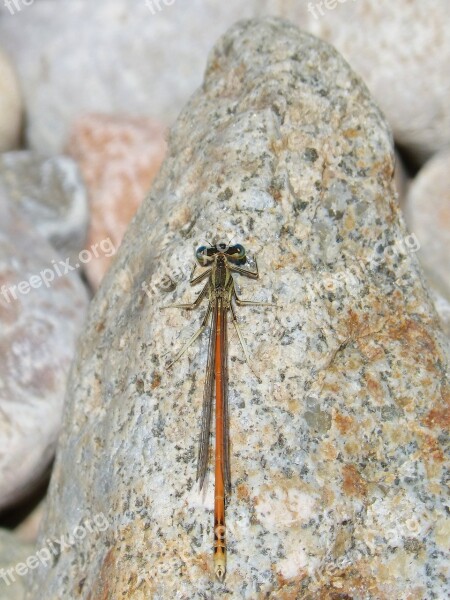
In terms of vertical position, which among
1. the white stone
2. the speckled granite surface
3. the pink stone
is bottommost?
the speckled granite surface

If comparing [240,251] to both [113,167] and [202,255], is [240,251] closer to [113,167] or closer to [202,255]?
[202,255]

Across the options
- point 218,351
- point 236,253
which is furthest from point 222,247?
point 218,351

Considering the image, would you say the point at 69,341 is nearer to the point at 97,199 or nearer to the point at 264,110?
the point at 97,199

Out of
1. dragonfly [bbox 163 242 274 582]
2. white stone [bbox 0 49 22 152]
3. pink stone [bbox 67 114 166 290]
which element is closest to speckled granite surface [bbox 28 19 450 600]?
dragonfly [bbox 163 242 274 582]

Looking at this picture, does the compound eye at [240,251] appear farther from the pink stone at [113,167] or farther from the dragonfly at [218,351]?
the pink stone at [113,167]

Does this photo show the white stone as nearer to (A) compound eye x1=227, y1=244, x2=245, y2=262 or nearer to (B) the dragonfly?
(B) the dragonfly

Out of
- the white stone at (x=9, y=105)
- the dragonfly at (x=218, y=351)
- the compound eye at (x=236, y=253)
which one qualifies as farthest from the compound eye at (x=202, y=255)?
the white stone at (x=9, y=105)

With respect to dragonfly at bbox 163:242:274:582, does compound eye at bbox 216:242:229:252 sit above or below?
above

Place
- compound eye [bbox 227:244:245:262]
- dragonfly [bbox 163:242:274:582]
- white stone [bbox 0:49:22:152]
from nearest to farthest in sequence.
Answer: dragonfly [bbox 163:242:274:582] < compound eye [bbox 227:244:245:262] < white stone [bbox 0:49:22:152]

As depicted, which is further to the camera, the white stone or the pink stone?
the white stone
